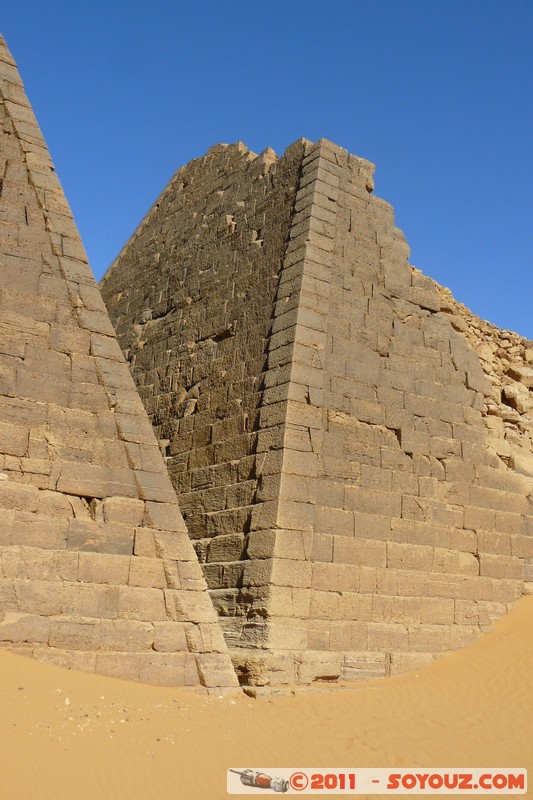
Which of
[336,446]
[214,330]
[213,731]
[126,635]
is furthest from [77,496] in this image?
[214,330]

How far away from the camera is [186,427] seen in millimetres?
11117

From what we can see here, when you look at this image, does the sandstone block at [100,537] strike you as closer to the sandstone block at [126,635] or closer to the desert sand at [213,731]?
the sandstone block at [126,635]

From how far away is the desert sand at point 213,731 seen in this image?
19.0ft

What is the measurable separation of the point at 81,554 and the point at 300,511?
2532mm

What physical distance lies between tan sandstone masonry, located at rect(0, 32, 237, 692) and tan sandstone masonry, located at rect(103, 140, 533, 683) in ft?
3.90

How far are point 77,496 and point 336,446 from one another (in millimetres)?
3173

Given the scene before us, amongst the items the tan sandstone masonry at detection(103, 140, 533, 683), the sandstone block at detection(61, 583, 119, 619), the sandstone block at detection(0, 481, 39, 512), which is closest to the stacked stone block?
the tan sandstone masonry at detection(103, 140, 533, 683)

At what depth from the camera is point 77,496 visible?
303 inches

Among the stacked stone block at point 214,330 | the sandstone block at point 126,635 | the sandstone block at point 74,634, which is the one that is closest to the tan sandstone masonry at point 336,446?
the stacked stone block at point 214,330

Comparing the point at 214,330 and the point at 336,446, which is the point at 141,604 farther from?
the point at 214,330

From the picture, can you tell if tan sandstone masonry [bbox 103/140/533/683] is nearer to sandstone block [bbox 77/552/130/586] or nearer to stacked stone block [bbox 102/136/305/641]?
stacked stone block [bbox 102/136/305/641]

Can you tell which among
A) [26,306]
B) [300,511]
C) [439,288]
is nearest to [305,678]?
[300,511]

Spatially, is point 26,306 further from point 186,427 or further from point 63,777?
point 63,777

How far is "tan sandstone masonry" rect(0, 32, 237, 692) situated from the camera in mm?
7246
